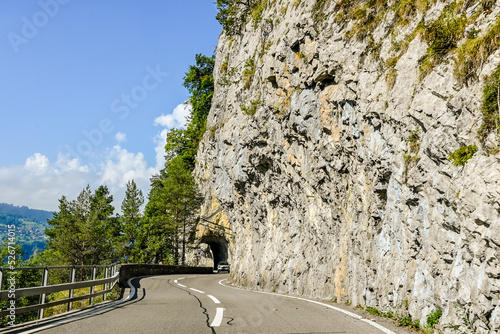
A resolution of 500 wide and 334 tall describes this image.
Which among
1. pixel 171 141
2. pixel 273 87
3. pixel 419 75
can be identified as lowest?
pixel 419 75

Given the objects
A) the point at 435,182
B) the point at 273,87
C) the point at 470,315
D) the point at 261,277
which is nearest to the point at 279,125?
the point at 273,87

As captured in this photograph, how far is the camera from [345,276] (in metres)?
13.2

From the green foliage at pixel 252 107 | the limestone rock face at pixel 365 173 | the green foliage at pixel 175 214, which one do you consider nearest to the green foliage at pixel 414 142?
the limestone rock face at pixel 365 173

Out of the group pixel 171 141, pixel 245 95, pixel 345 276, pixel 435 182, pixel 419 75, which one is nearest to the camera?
pixel 435 182

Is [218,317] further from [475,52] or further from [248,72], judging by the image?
[248,72]

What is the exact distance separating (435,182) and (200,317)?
5.88 metres

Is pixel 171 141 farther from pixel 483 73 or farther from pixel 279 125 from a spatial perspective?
pixel 483 73

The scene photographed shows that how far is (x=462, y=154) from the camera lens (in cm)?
729

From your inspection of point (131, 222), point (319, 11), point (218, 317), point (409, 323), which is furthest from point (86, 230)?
point (409, 323)

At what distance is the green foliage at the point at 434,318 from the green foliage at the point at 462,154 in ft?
9.27

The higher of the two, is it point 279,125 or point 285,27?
point 285,27

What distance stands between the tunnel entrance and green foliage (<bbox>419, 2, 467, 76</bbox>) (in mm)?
39925

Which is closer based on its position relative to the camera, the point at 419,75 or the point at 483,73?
the point at 483,73

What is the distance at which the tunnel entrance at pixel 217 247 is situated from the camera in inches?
1886
